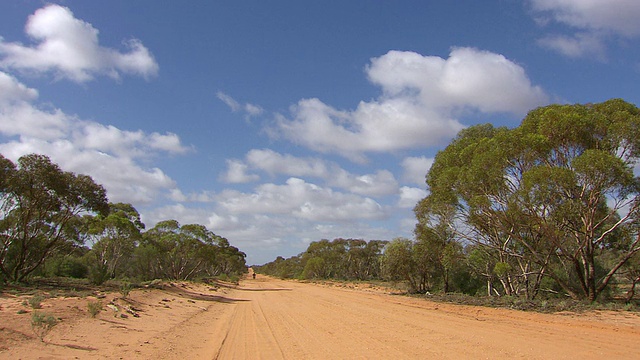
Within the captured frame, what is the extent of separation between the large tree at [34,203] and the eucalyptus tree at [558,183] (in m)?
24.6

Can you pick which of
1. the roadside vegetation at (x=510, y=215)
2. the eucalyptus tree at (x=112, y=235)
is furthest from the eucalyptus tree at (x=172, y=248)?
the roadside vegetation at (x=510, y=215)

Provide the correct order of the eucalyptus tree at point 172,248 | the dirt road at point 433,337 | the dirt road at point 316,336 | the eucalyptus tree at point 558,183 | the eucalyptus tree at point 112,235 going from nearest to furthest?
the dirt road at point 316,336 → the dirt road at point 433,337 → the eucalyptus tree at point 558,183 → the eucalyptus tree at point 112,235 → the eucalyptus tree at point 172,248

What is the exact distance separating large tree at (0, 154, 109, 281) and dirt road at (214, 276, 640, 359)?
17057 millimetres

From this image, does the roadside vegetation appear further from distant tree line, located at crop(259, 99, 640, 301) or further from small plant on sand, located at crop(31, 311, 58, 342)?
small plant on sand, located at crop(31, 311, 58, 342)

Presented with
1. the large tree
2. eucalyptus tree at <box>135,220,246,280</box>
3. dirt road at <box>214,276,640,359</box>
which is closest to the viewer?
dirt road at <box>214,276,640,359</box>

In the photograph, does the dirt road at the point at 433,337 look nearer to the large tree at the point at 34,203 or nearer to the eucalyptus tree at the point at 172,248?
the large tree at the point at 34,203

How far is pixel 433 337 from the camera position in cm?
1214

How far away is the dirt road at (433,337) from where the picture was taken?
32.5 feet

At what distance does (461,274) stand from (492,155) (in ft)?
52.9

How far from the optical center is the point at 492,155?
76.8 feet

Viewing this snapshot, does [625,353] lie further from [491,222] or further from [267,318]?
[491,222]

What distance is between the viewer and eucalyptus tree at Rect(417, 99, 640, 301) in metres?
20.4

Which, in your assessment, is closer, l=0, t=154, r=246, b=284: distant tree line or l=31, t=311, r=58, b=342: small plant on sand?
l=31, t=311, r=58, b=342: small plant on sand

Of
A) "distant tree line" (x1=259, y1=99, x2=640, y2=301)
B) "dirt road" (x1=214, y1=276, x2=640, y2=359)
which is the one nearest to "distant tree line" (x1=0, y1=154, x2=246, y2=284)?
"dirt road" (x1=214, y1=276, x2=640, y2=359)
